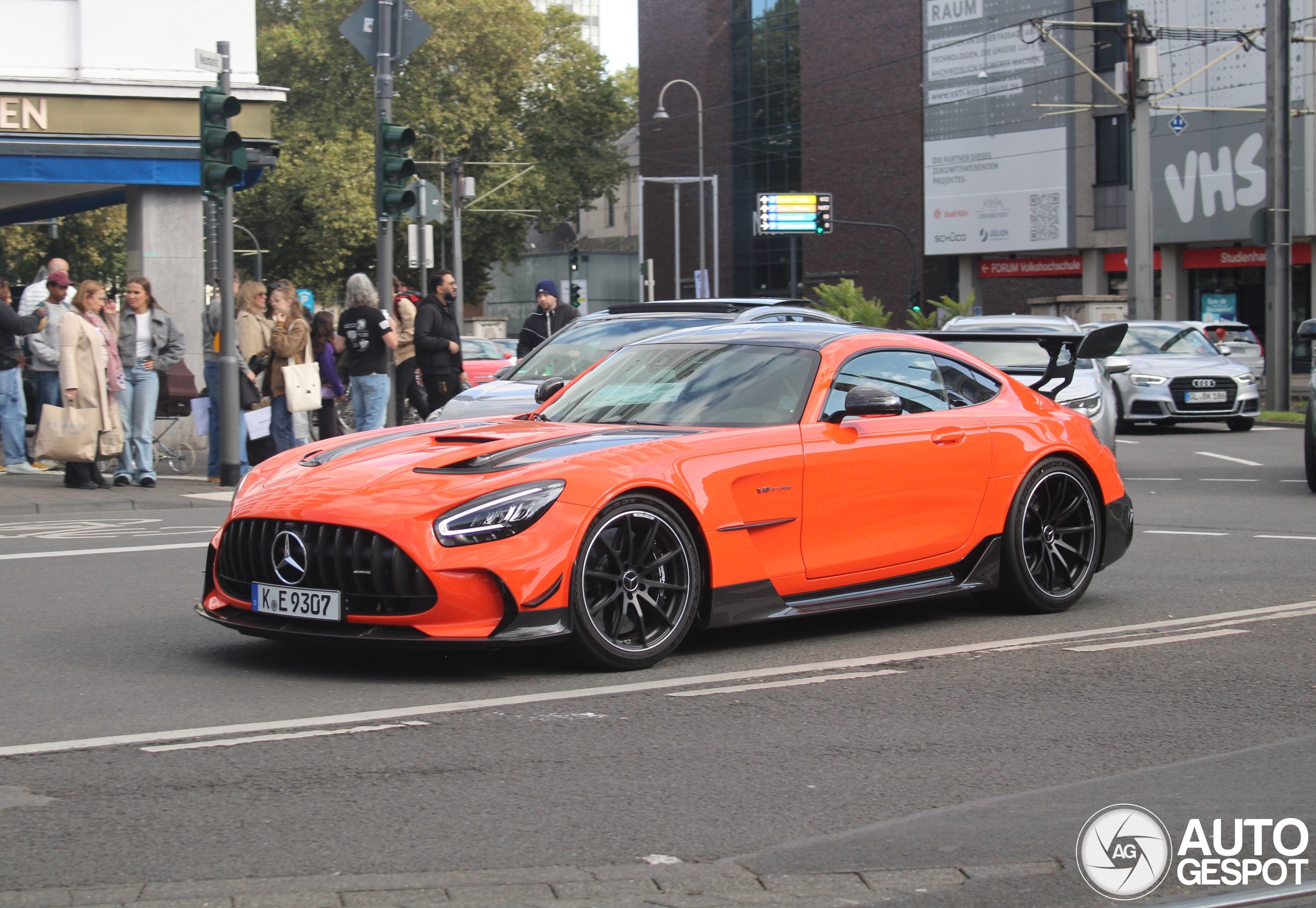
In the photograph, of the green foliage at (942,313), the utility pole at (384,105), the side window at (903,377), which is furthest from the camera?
the green foliage at (942,313)

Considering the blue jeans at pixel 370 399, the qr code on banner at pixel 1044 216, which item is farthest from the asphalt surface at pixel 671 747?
the qr code on banner at pixel 1044 216

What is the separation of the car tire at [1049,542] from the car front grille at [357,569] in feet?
10.4

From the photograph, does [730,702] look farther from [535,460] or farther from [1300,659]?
[1300,659]

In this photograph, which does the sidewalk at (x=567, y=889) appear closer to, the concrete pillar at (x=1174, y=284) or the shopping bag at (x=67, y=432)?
the shopping bag at (x=67, y=432)

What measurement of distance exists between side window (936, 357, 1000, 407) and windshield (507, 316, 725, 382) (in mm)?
5727

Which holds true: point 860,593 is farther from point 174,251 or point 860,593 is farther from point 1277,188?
point 1277,188

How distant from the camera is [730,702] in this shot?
5.86 m

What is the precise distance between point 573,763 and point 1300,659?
11.2ft

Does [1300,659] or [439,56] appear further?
[439,56]

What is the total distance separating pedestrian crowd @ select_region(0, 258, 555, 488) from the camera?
571 inches

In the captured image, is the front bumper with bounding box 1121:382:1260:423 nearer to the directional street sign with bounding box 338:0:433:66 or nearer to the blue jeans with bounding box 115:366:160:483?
the directional street sign with bounding box 338:0:433:66

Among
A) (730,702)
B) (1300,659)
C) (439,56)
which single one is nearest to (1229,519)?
(1300,659)

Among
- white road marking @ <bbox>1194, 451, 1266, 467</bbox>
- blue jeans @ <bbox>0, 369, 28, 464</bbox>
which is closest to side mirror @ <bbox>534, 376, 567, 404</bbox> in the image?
blue jeans @ <bbox>0, 369, 28, 464</bbox>

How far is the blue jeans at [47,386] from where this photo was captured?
51.6 ft
